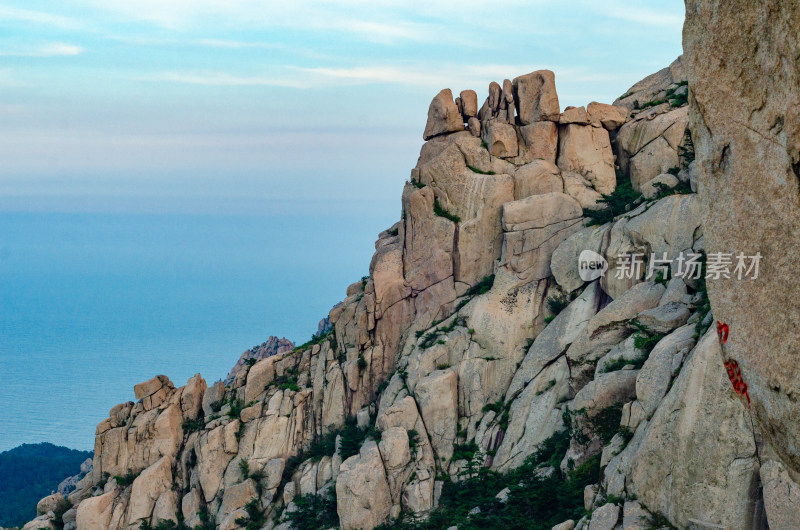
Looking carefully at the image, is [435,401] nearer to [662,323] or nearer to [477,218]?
[477,218]

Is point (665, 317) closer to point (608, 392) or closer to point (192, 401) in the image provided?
point (608, 392)

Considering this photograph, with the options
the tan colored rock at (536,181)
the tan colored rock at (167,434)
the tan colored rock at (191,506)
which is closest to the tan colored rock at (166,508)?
the tan colored rock at (191,506)

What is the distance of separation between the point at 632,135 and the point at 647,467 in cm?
2096

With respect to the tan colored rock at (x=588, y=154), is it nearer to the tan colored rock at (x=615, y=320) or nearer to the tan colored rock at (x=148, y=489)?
the tan colored rock at (x=615, y=320)

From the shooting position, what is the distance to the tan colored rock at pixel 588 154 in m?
40.1

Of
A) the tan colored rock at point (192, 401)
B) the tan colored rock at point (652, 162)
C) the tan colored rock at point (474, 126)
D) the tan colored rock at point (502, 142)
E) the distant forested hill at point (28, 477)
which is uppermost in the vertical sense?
the tan colored rock at point (474, 126)

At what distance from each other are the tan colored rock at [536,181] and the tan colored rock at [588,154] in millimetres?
1077

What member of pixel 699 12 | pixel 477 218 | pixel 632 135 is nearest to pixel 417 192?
pixel 477 218

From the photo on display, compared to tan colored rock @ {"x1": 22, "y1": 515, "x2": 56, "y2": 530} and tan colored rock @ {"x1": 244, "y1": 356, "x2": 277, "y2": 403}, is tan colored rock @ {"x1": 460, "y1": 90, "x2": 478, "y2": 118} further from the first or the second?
tan colored rock @ {"x1": 22, "y1": 515, "x2": 56, "y2": 530}

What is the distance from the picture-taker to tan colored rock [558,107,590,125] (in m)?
40.6

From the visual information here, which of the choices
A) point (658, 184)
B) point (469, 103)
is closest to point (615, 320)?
point (658, 184)

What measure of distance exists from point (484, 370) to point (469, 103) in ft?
44.3

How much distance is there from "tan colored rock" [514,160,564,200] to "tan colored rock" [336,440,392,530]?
1385cm

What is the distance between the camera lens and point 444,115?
4188cm
